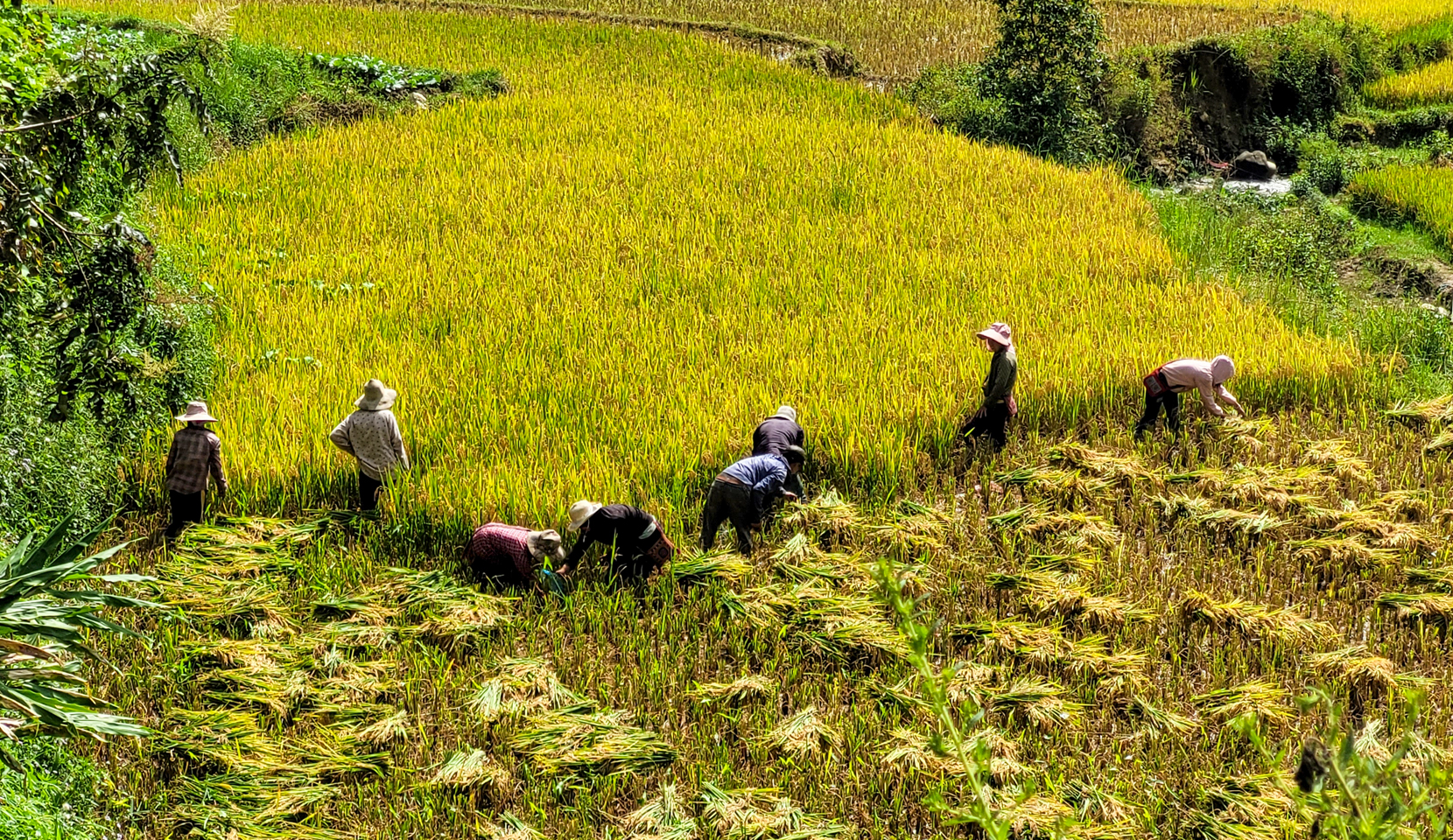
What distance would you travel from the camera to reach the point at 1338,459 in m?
6.27

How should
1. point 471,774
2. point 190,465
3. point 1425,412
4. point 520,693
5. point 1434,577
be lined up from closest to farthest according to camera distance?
point 471,774 < point 520,693 < point 1434,577 < point 190,465 < point 1425,412

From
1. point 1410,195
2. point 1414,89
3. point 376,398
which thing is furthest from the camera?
point 1414,89

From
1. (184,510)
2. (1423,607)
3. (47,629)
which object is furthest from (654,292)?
(47,629)

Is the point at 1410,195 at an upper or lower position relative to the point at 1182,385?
upper

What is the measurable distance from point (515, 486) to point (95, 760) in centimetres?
211

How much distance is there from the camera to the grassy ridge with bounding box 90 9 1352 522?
20.6 feet

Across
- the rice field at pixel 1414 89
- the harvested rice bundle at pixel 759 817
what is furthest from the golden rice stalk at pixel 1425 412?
the rice field at pixel 1414 89

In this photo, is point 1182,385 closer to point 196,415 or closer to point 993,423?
point 993,423

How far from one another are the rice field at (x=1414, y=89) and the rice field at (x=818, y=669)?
1130 cm

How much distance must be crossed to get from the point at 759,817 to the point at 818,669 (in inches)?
37.8

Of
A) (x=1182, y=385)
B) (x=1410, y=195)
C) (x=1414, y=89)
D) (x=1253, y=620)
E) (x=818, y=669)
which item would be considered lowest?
(x=818, y=669)

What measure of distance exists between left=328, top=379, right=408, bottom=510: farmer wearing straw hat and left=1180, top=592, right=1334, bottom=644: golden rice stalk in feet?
11.6

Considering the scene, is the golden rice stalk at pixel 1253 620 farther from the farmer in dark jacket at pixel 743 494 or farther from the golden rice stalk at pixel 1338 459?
the farmer in dark jacket at pixel 743 494

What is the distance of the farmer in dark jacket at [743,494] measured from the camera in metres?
5.35
